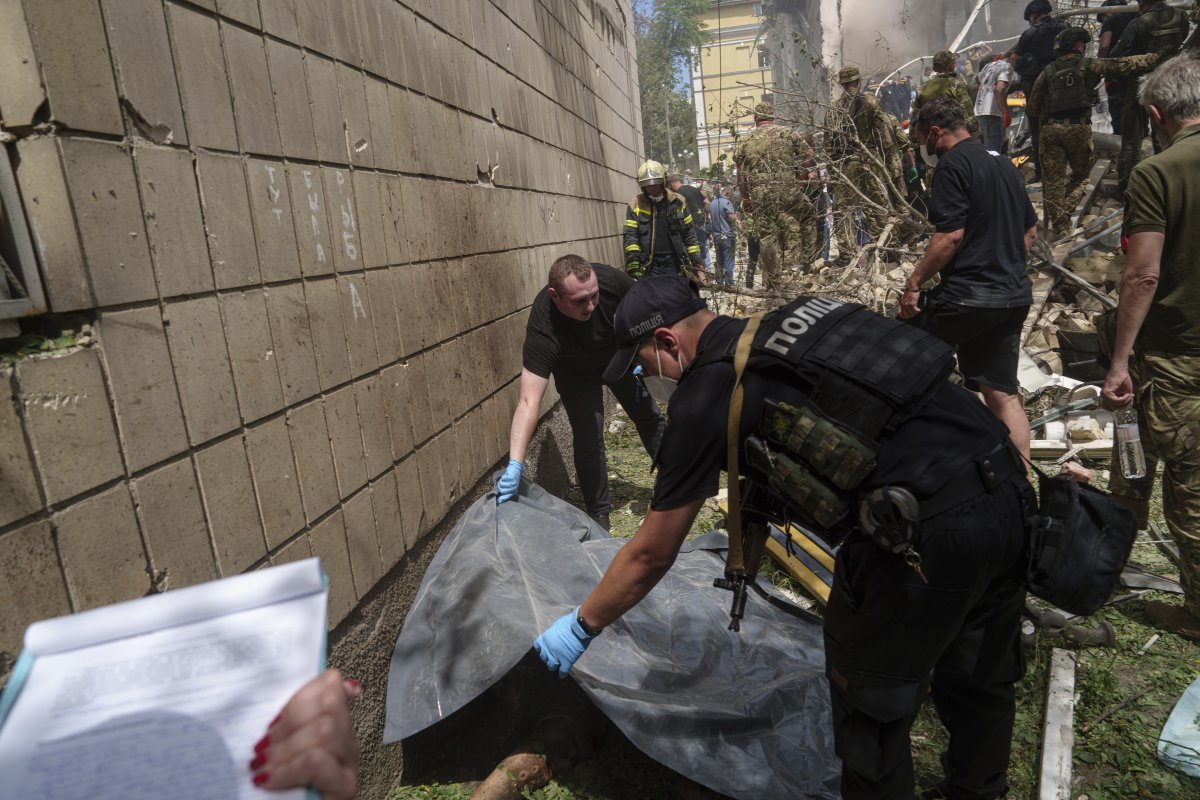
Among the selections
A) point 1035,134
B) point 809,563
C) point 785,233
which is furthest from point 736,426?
point 1035,134

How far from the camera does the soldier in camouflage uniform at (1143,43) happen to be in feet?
21.1

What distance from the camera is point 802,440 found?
1762 mm

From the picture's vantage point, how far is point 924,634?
184cm

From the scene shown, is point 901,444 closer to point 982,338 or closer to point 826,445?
point 826,445

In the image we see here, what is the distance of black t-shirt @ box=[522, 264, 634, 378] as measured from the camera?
12.5 ft

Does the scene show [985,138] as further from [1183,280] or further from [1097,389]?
Answer: [1183,280]

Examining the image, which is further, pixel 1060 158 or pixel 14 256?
pixel 1060 158

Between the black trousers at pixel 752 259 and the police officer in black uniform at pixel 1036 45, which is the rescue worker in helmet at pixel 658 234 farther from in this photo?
the police officer in black uniform at pixel 1036 45

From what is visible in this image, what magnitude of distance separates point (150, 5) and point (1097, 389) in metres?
5.40

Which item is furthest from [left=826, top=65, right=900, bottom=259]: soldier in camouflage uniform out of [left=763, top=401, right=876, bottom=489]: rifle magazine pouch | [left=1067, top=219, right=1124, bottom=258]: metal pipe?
[left=763, top=401, right=876, bottom=489]: rifle magazine pouch

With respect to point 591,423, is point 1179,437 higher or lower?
higher

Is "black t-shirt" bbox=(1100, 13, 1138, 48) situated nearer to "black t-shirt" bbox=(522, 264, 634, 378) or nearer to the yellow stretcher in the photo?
"black t-shirt" bbox=(522, 264, 634, 378)

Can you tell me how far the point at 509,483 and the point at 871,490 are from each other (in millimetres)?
1823

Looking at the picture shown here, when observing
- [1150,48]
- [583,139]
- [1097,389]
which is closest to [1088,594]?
[1097,389]
